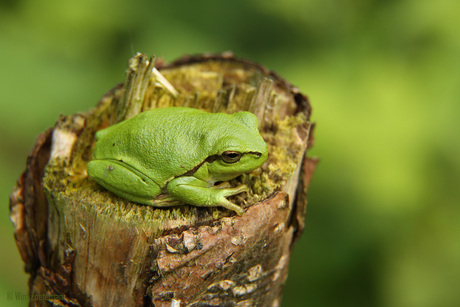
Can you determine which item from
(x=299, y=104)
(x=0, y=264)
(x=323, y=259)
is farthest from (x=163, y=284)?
(x=0, y=264)

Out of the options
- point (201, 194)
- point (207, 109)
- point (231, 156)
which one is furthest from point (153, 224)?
point (207, 109)

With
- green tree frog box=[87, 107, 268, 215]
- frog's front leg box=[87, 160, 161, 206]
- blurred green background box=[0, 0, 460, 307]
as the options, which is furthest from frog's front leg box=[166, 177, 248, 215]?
blurred green background box=[0, 0, 460, 307]

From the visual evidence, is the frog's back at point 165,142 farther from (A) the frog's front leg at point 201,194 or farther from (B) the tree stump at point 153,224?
(B) the tree stump at point 153,224

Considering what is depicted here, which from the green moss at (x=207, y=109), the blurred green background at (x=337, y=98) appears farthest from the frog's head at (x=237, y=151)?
the blurred green background at (x=337, y=98)

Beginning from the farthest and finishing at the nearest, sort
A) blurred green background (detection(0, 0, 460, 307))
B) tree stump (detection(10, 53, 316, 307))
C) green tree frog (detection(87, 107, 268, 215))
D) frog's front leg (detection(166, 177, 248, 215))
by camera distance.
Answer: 1. blurred green background (detection(0, 0, 460, 307))
2. green tree frog (detection(87, 107, 268, 215))
3. frog's front leg (detection(166, 177, 248, 215))
4. tree stump (detection(10, 53, 316, 307))

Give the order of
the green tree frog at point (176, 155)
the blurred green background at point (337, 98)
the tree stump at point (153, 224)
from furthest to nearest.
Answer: the blurred green background at point (337, 98), the green tree frog at point (176, 155), the tree stump at point (153, 224)

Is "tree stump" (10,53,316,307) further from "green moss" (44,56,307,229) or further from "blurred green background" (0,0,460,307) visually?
"blurred green background" (0,0,460,307)
